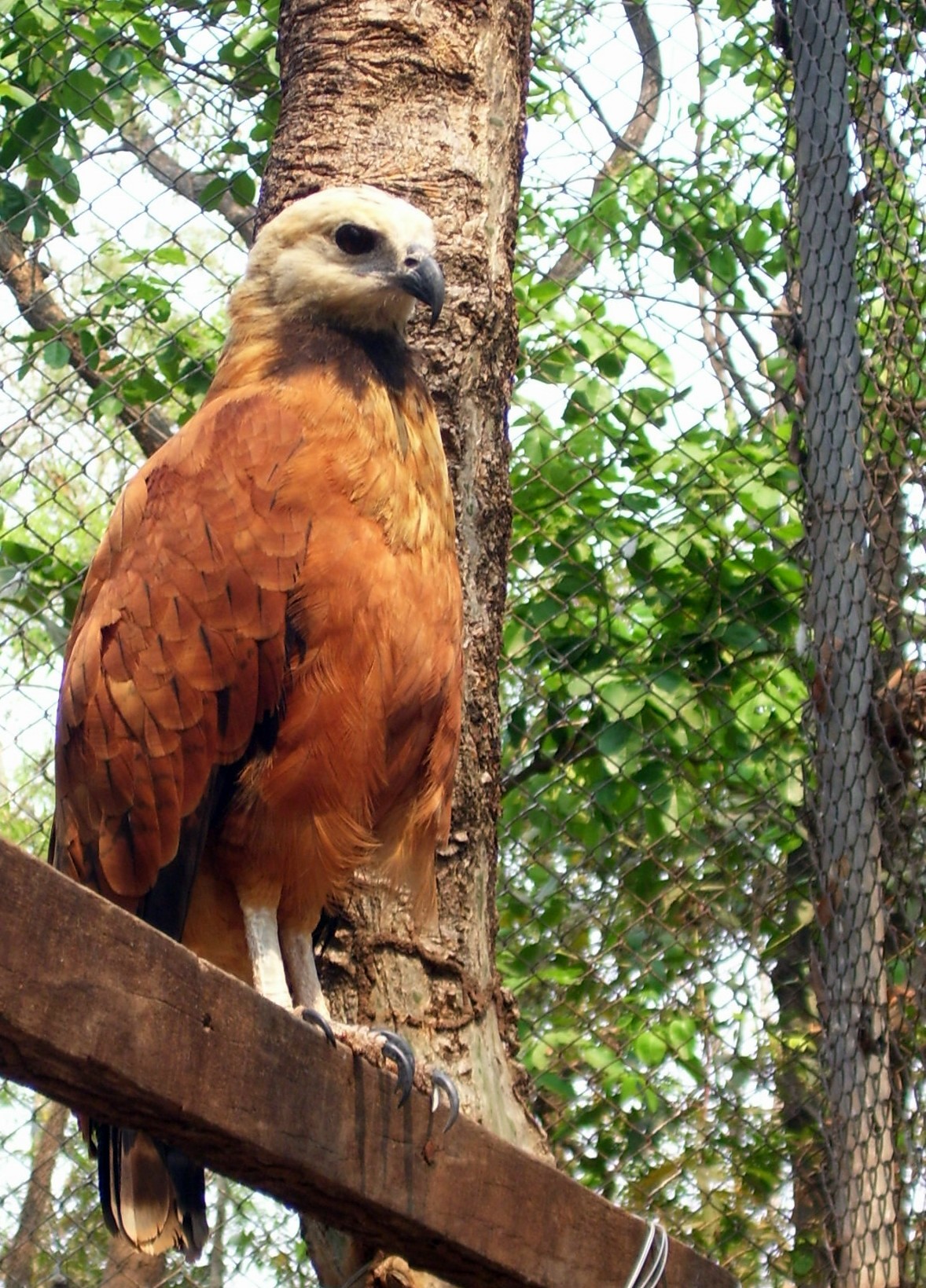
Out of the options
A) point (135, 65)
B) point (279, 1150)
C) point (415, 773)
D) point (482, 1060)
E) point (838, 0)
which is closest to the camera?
point (279, 1150)

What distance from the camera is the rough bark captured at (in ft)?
9.27

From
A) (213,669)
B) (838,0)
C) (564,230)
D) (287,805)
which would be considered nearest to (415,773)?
(287,805)

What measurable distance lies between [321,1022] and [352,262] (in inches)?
56.4

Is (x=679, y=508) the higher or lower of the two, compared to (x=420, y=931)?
higher

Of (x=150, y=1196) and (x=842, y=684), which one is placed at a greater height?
(x=842, y=684)

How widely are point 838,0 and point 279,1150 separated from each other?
286cm

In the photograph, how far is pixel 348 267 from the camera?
2691 millimetres

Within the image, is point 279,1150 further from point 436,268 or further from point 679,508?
point 679,508

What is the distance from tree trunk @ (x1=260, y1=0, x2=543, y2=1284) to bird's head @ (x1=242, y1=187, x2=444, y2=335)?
0.26 m

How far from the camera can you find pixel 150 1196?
1998mm

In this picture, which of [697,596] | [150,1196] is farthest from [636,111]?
[150,1196]

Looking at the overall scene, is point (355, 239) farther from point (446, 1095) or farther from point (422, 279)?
point (446, 1095)

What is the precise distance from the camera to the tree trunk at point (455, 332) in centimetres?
266

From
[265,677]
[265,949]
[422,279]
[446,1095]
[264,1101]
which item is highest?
[422,279]
